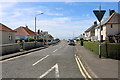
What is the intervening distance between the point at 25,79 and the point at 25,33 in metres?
59.7

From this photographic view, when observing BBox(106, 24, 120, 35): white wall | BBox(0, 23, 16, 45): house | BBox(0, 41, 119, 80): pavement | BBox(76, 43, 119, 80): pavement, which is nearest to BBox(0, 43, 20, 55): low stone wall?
BBox(0, 41, 119, 80): pavement

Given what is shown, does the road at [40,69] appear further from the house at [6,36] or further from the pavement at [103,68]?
the house at [6,36]

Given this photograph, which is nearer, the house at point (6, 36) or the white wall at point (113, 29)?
the house at point (6, 36)

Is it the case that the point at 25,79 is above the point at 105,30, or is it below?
below

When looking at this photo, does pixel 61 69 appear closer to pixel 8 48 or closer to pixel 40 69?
pixel 40 69

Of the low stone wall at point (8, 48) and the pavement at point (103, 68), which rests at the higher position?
the low stone wall at point (8, 48)

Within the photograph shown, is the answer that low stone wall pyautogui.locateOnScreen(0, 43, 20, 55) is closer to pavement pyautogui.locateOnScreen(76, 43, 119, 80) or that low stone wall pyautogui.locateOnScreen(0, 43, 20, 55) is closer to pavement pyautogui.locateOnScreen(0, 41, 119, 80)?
pavement pyautogui.locateOnScreen(0, 41, 119, 80)

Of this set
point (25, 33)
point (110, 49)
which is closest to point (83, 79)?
point (110, 49)

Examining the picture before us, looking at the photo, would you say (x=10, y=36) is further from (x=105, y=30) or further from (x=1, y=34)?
(x=105, y=30)

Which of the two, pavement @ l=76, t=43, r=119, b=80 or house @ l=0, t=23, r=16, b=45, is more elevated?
house @ l=0, t=23, r=16, b=45

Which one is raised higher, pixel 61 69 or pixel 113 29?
pixel 113 29

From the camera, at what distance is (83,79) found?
661cm

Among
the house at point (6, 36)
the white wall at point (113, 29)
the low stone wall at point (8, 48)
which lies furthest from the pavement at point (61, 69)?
the white wall at point (113, 29)

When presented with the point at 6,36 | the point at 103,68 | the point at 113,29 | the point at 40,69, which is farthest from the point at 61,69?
the point at 113,29
